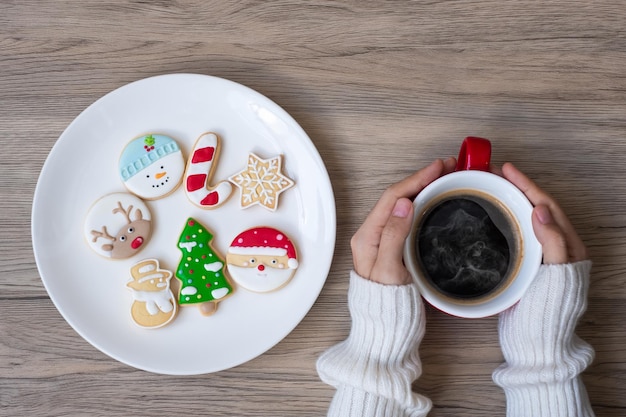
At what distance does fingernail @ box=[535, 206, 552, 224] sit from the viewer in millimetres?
768

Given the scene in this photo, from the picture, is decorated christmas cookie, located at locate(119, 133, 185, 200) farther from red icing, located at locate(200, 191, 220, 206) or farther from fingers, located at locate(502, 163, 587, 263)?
fingers, located at locate(502, 163, 587, 263)

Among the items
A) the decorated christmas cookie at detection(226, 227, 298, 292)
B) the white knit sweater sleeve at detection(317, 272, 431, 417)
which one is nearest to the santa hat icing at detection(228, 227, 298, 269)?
the decorated christmas cookie at detection(226, 227, 298, 292)

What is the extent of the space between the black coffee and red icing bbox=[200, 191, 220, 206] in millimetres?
299

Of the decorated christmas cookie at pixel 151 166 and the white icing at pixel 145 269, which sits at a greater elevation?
the decorated christmas cookie at pixel 151 166

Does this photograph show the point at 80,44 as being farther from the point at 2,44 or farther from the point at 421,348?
the point at 421,348

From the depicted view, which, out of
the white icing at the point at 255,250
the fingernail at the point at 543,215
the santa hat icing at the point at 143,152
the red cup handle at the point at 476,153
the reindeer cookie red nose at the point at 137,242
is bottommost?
the reindeer cookie red nose at the point at 137,242

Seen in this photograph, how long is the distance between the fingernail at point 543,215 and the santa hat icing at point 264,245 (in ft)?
1.13

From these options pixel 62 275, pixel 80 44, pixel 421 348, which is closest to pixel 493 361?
pixel 421 348

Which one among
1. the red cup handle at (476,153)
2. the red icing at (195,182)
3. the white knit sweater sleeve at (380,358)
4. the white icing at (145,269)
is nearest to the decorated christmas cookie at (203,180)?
the red icing at (195,182)

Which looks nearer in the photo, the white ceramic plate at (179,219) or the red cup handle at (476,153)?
the red cup handle at (476,153)

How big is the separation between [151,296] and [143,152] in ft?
0.70

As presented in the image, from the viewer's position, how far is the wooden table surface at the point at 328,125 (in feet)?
2.90

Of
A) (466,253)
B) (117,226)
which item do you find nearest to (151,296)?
(117,226)

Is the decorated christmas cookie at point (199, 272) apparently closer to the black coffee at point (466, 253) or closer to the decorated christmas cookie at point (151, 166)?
the decorated christmas cookie at point (151, 166)
